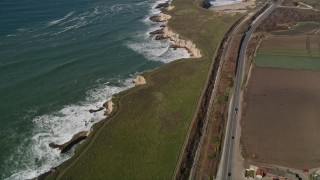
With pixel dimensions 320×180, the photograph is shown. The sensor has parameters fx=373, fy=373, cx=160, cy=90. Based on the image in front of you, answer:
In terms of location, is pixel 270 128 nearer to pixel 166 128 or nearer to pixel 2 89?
pixel 166 128

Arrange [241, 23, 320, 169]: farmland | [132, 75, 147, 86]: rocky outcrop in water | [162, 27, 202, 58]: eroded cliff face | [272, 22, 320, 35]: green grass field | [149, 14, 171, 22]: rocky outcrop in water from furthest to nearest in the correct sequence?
[149, 14, 171, 22]: rocky outcrop in water
[272, 22, 320, 35]: green grass field
[162, 27, 202, 58]: eroded cliff face
[132, 75, 147, 86]: rocky outcrop in water
[241, 23, 320, 169]: farmland

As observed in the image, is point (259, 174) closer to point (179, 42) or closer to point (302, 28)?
point (179, 42)

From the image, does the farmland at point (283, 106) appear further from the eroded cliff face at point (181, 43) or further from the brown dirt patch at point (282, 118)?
the eroded cliff face at point (181, 43)

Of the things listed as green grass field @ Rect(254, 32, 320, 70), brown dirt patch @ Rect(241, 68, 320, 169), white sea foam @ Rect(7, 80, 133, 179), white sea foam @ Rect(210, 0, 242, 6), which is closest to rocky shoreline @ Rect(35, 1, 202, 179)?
white sea foam @ Rect(7, 80, 133, 179)

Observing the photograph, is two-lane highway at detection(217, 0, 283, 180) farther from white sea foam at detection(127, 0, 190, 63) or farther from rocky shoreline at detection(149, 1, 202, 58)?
white sea foam at detection(127, 0, 190, 63)

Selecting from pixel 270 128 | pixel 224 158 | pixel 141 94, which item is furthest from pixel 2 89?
pixel 270 128

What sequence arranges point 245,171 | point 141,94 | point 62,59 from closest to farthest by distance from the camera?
point 245,171, point 141,94, point 62,59

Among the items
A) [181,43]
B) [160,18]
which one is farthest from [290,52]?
[160,18]
